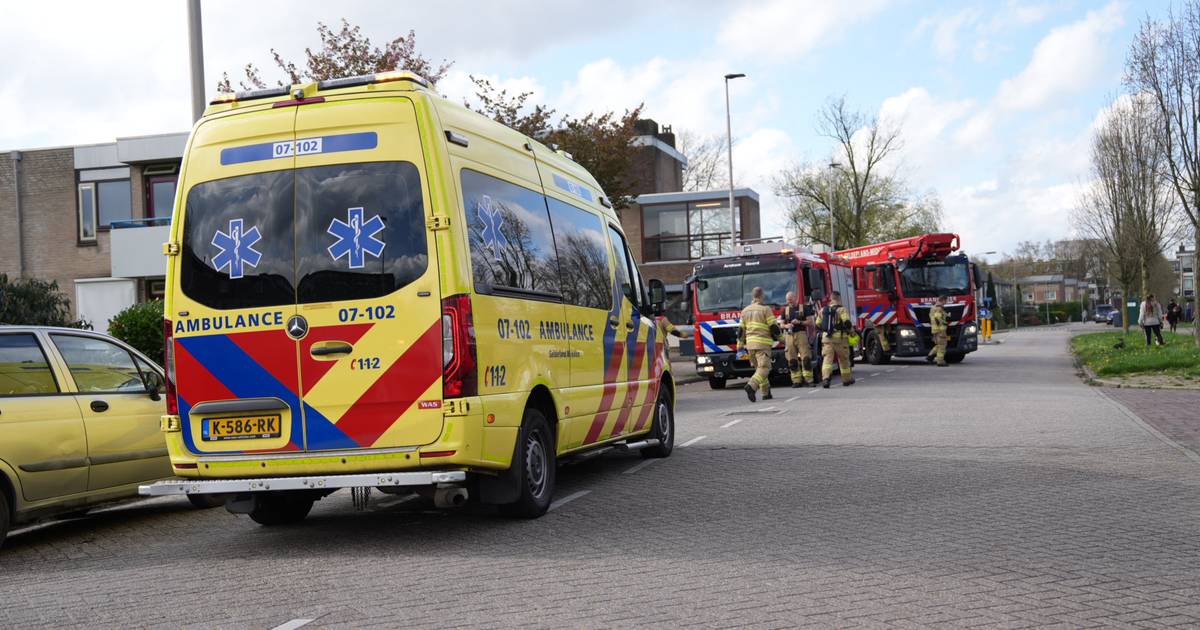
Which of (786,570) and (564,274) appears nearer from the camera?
(786,570)

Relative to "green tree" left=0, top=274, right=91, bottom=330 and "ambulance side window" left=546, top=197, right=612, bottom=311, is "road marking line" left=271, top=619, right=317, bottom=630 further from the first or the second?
"green tree" left=0, top=274, right=91, bottom=330

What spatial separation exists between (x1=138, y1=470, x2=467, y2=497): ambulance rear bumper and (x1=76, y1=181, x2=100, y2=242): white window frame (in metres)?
28.7

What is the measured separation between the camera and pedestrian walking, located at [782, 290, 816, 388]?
70.5ft

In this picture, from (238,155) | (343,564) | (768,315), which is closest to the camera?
(343,564)

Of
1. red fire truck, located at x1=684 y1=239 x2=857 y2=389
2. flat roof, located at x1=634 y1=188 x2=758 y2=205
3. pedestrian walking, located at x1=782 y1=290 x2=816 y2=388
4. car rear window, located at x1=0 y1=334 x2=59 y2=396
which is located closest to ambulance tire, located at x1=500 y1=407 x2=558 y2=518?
car rear window, located at x1=0 y1=334 x2=59 y2=396

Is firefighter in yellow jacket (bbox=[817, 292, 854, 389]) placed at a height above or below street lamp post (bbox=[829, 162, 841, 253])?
below

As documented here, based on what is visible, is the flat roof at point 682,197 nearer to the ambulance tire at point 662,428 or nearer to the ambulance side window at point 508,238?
the ambulance tire at point 662,428

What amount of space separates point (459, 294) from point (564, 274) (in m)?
2.08

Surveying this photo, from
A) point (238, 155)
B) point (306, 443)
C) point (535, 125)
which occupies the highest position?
point (535, 125)

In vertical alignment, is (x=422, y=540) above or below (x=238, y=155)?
below

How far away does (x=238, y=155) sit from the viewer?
24.3 feet

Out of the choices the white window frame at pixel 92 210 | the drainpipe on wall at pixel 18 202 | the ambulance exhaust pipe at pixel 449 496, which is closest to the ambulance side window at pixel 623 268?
the ambulance exhaust pipe at pixel 449 496

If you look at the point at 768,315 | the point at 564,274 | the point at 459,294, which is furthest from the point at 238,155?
the point at 768,315

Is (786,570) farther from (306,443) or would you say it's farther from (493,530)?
(306,443)
